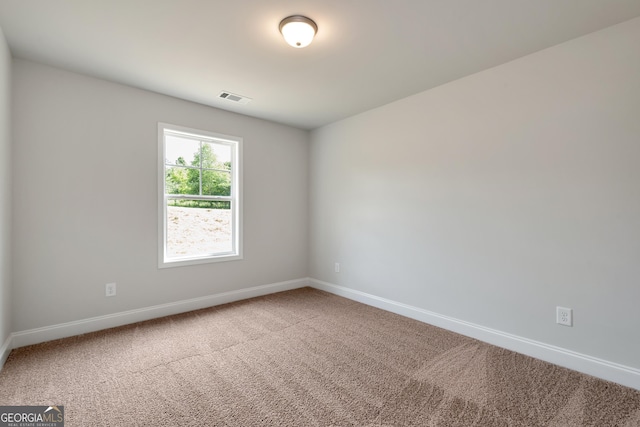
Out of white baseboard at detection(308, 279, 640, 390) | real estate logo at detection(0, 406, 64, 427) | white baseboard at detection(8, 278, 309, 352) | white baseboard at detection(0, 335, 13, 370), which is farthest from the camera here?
white baseboard at detection(8, 278, 309, 352)

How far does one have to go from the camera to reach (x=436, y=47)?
233 cm

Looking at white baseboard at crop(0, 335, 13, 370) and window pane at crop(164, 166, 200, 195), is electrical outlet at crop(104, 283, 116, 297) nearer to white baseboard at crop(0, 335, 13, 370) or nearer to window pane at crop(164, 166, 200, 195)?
white baseboard at crop(0, 335, 13, 370)

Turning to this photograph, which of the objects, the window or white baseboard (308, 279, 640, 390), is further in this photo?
the window

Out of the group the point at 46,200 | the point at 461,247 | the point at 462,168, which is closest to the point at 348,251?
the point at 461,247

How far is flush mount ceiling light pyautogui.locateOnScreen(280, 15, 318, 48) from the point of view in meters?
1.97

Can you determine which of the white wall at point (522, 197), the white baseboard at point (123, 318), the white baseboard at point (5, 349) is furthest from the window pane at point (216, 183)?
the white baseboard at point (5, 349)

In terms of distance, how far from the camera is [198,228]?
3650 millimetres

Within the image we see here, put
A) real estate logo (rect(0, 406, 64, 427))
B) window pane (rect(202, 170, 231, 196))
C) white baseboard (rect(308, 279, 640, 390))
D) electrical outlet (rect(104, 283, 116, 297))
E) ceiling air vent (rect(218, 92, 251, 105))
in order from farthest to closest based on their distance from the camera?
1. window pane (rect(202, 170, 231, 196))
2. ceiling air vent (rect(218, 92, 251, 105))
3. electrical outlet (rect(104, 283, 116, 297))
4. white baseboard (rect(308, 279, 640, 390))
5. real estate logo (rect(0, 406, 64, 427))

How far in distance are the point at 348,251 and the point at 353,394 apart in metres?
2.25

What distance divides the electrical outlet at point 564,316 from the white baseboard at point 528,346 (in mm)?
209

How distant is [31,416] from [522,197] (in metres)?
3.80

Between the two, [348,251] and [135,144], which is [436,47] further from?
[135,144]

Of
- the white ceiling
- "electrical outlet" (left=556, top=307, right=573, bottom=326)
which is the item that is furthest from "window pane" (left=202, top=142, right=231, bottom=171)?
"electrical outlet" (left=556, top=307, right=573, bottom=326)

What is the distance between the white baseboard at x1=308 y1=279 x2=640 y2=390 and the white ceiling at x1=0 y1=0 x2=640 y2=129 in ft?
7.96
